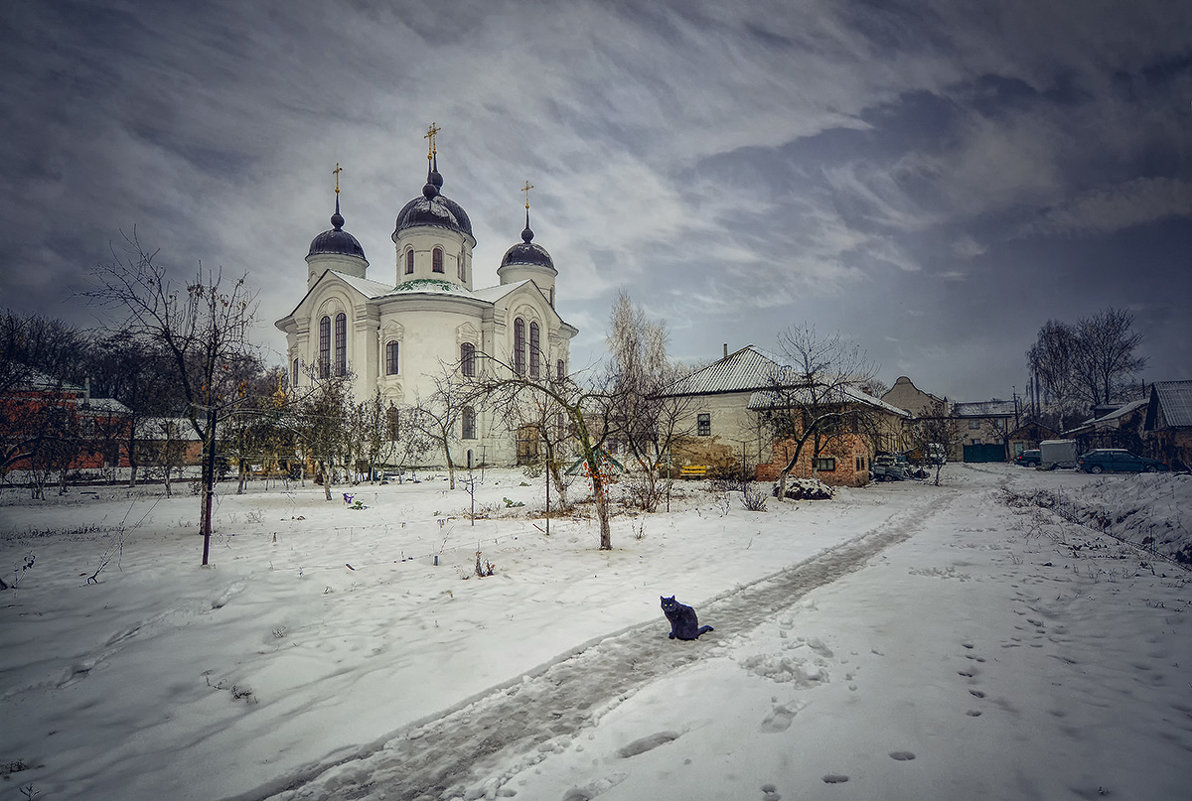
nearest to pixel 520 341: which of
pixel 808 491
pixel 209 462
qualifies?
pixel 808 491

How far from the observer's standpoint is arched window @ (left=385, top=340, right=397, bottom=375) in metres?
34.4

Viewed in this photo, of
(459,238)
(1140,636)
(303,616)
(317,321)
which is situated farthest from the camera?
(459,238)

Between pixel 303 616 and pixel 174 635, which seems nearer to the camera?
pixel 174 635

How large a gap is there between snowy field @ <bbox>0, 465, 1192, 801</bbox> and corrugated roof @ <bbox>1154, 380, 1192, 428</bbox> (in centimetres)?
2527

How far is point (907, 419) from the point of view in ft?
106

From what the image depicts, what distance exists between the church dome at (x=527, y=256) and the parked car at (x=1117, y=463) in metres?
37.5

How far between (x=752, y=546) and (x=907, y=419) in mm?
27443

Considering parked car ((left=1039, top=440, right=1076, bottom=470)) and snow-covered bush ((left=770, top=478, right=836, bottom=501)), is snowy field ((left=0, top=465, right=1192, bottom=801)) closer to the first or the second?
snow-covered bush ((left=770, top=478, right=836, bottom=501))

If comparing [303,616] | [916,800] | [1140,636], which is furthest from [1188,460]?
[303,616]

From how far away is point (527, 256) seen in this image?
44469 millimetres

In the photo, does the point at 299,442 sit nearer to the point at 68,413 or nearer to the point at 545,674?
the point at 68,413

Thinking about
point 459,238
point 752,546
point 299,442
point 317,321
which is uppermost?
point 459,238

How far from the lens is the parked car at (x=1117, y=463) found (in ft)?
85.5

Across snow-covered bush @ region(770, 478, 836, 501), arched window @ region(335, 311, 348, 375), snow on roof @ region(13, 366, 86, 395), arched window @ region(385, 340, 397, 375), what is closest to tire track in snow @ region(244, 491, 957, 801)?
snow on roof @ region(13, 366, 86, 395)
